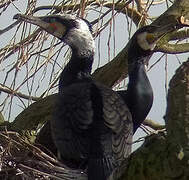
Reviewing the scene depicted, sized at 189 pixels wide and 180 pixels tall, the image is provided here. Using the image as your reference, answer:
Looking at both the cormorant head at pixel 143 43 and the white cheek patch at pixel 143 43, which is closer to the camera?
the cormorant head at pixel 143 43

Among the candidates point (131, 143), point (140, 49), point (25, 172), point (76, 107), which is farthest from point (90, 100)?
point (140, 49)

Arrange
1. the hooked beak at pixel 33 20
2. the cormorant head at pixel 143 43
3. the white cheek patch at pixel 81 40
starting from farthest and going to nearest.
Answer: the white cheek patch at pixel 81 40, the cormorant head at pixel 143 43, the hooked beak at pixel 33 20

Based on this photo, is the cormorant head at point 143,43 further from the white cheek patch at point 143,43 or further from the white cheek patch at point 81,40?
the white cheek patch at point 81,40

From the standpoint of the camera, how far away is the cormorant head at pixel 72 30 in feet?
10.5

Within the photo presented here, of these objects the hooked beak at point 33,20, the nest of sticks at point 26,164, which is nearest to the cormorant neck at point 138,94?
the hooked beak at point 33,20

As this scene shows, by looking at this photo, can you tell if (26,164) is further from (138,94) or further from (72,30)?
(72,30)

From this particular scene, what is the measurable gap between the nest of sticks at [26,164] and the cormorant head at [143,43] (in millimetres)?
776

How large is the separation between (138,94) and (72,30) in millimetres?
538

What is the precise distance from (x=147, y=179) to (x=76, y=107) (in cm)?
143

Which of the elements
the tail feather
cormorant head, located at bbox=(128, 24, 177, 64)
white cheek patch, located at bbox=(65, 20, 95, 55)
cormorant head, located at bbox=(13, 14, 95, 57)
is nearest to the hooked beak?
cormorant head, located at bbox=(13, 14, 95, 57)

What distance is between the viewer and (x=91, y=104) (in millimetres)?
2684

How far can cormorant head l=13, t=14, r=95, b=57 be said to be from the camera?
3.19 metres

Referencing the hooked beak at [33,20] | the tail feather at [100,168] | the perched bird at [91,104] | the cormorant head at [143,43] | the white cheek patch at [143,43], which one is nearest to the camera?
the tail feather at [100,168]

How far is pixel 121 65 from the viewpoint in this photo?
3.08 m
